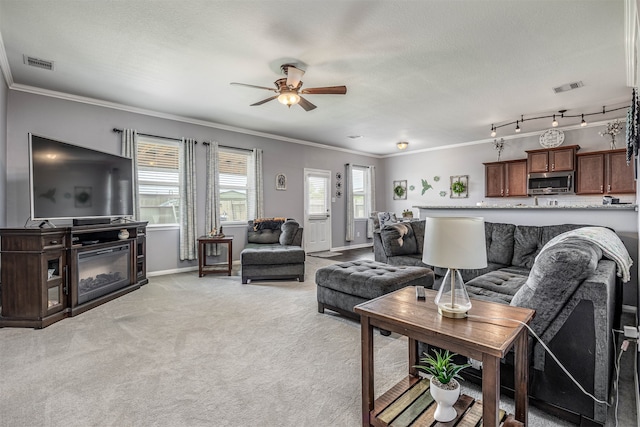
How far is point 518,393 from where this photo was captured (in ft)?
4.49

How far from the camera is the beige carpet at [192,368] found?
1.61m

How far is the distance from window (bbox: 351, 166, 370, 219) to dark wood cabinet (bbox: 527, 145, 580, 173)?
384 cm

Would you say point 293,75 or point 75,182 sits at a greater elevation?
point 293,75

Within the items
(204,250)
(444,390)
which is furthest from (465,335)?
(204,250)

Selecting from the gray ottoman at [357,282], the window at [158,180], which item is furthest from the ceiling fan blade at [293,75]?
the window at [158,180]

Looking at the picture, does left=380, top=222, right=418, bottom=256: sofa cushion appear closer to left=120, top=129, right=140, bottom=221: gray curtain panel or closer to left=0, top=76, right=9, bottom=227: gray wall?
left=120, top=129, right=140, bottom=221: gray curtain panel

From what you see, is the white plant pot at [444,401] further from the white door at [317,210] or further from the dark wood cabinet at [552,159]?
the dark wood cabinet at [552,159]

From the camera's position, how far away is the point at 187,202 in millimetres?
5074

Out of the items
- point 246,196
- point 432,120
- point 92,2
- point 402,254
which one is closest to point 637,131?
point 402,254

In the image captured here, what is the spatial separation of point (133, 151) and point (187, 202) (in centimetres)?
109

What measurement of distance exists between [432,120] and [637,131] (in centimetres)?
354

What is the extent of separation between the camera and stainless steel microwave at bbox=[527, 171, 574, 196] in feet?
18.7

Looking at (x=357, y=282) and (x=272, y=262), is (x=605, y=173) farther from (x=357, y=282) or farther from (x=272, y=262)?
(x=272, y=262)

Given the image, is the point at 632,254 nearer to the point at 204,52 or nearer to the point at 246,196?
the point at 204,52
